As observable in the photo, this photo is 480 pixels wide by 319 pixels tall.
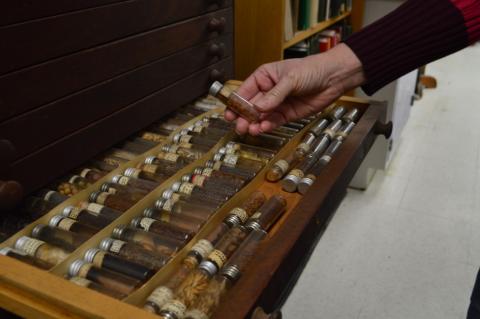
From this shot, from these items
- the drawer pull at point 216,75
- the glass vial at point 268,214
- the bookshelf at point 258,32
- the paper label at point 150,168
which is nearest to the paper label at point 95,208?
the paper label at point 150,168

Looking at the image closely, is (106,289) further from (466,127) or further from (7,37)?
(466,127)

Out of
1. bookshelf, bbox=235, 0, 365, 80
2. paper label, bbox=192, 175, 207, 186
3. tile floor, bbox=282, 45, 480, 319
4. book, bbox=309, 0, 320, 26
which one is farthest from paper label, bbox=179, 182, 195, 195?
book, bbox=309, 0, 320, 26

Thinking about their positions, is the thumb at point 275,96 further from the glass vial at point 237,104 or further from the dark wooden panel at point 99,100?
the dark wooden panel at point 99,100

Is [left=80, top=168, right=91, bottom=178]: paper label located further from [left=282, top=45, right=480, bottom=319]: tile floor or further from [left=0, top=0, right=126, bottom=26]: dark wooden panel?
[left=282, top=45, right=480, bottom=319]: tile floor

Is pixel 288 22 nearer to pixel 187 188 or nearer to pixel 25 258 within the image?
pixel 187 188

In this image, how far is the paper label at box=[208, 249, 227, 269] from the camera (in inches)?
22.1

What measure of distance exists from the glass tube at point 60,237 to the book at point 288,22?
1.00 m

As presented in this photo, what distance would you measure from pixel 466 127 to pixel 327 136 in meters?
2.19

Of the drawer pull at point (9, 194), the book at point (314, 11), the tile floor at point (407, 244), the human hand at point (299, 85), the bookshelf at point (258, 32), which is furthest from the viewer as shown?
the book at point (314, 11)

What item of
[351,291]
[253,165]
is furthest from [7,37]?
[351,291]

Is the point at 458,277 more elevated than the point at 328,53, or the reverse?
the point at 328,53

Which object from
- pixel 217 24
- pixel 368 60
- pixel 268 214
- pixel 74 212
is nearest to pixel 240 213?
pixel 268 214

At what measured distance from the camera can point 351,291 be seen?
151 centimetres

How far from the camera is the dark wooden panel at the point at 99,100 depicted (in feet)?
1.90
